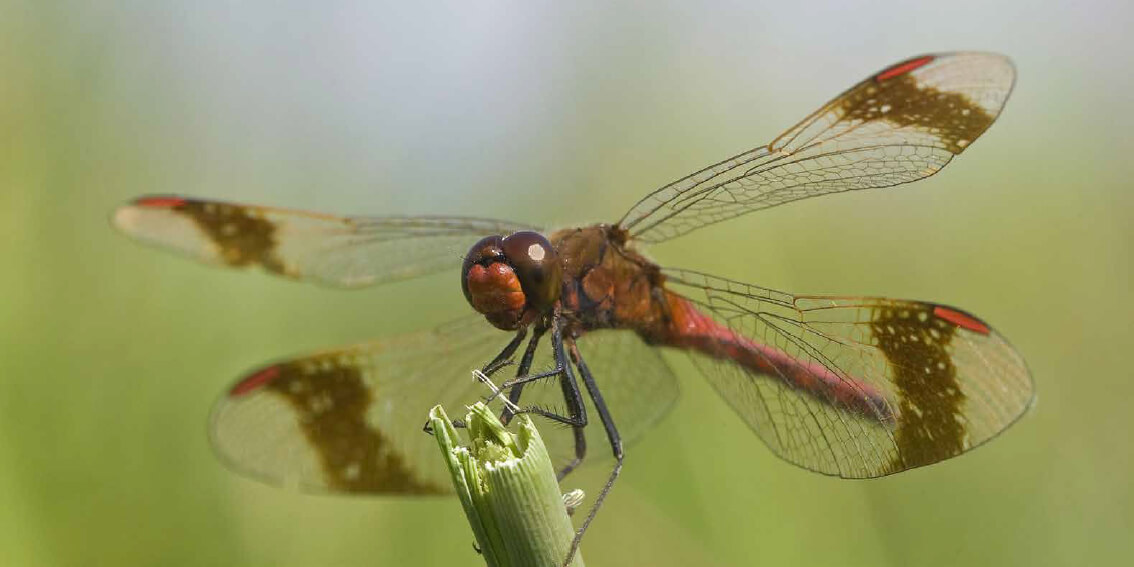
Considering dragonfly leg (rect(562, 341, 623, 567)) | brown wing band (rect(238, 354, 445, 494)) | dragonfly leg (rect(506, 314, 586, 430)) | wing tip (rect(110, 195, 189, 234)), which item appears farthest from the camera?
brown wing band (rect(238, 354, 445, 494))

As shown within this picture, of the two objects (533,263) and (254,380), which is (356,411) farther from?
(533,263)

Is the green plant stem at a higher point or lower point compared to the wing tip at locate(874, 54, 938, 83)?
lower

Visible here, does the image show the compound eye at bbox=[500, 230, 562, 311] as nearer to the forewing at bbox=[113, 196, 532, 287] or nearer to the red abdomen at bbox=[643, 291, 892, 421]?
the red abdomen at bbox=[643, 291, 892, 421]

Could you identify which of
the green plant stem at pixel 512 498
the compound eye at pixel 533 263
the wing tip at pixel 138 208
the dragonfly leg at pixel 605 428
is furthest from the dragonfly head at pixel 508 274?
the wing tip at pixel 138 208

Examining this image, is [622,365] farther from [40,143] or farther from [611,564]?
[40,143]

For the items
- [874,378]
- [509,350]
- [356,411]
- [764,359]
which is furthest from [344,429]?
[874,378]

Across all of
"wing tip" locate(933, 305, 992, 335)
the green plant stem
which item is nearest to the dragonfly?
→ "wing tip" locate(933, 305, 992, 335)

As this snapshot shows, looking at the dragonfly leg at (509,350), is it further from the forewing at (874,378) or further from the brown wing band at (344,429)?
the brown wing band at (344,429)
